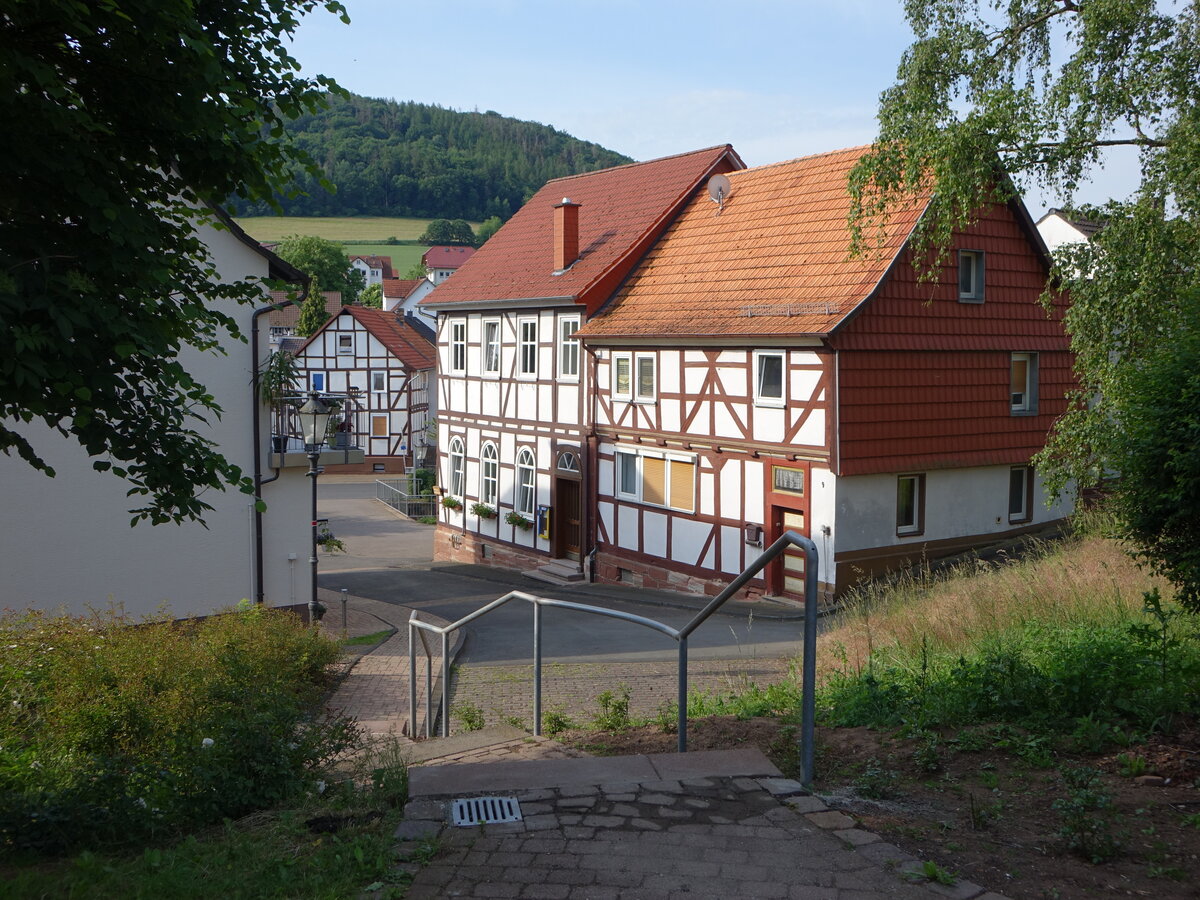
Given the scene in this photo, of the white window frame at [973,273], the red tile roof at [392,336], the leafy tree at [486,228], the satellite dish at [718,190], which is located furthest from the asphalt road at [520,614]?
the leafy tree at [486,228]

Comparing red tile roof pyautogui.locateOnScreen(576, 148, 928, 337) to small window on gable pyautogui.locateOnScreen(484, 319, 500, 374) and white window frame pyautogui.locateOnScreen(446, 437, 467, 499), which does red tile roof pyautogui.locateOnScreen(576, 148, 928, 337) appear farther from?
white window frame pyautogui.locateOnScreen(446, 437, 467, 499)

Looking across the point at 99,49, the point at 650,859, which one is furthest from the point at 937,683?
the point at 99,49

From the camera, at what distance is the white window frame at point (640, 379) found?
74.9 feet

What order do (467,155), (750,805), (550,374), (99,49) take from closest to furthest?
(750,805) → (99,49) → (550,374) → (467,155)

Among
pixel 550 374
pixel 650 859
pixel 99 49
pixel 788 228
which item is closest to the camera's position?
pixel 650 859

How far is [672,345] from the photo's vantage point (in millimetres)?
22297

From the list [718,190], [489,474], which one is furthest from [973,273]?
[489,474]

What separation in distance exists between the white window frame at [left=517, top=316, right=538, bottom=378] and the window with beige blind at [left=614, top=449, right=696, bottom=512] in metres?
4.14

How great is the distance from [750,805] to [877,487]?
50.9ft

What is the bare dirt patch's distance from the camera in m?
4.15

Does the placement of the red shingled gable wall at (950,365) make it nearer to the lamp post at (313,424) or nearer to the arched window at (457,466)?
the lamp post at (313,424)

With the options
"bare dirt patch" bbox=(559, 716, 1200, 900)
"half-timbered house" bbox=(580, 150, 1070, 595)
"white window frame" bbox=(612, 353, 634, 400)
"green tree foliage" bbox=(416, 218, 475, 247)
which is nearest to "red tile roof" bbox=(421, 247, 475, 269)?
"green tree foliage" bbox=(416, 218, 475, 247)

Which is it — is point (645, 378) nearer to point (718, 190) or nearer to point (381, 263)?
point (718, 190)

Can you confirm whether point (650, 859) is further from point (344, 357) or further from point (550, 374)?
point (344, 357)
